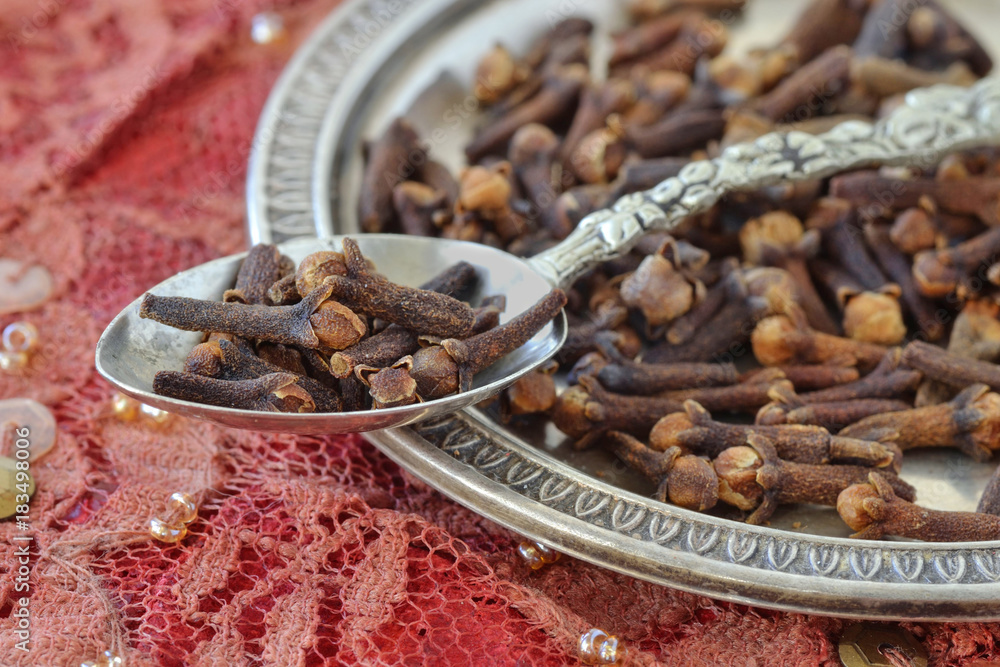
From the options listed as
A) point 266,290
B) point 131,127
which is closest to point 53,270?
point 131,127

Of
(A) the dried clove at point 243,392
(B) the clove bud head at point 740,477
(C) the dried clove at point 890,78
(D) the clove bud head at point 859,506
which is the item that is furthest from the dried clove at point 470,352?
(C) the dried clove at point 890,78

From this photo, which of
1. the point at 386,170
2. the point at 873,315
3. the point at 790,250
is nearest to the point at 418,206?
the point at 386,170

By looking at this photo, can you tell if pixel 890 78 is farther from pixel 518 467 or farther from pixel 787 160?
pixel 518 467

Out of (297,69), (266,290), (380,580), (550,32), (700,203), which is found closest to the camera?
(380,580)

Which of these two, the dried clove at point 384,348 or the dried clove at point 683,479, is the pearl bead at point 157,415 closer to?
the dried clove at point 384,348

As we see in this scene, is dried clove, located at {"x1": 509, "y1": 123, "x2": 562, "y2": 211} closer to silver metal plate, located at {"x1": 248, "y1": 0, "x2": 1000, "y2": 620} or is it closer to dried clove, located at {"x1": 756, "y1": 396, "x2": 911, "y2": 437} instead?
silver metal plate, located at {"x1": 248, "y1": 0, "x2": 1000, "y2": 620}

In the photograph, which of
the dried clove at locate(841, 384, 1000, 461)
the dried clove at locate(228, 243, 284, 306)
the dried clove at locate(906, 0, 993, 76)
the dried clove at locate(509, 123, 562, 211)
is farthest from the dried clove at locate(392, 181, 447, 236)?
the dried clove at locate(906, 0, 993, 76)

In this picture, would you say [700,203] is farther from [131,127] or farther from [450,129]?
[131,127]
